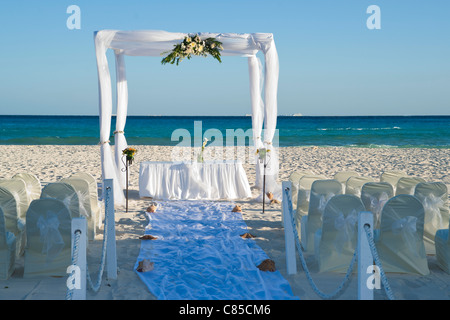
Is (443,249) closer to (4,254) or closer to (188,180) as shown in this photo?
(4,254)

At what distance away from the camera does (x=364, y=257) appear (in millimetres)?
2814

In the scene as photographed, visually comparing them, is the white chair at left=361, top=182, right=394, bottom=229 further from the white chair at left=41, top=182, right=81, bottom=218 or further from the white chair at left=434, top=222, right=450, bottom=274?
the white chair at left=41, top=182, right=81, bottom=218

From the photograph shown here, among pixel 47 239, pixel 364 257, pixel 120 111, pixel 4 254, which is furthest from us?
pixel 120 111

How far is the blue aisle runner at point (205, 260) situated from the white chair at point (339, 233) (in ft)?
1.81

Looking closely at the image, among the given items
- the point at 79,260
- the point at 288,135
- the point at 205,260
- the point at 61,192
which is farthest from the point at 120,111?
the point at 288,135

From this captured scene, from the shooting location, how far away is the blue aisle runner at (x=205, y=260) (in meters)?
3.75

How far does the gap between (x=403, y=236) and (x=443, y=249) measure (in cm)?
66

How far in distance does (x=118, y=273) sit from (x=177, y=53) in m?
4.37

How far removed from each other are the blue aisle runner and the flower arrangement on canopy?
2824 millimetres

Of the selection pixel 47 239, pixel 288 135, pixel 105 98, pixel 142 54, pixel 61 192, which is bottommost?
pixel 47 239

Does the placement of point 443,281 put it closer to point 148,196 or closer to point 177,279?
point 177,279

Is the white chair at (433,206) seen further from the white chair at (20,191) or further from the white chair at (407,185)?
the white chair at (20,191)

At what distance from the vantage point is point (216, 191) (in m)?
8.31
